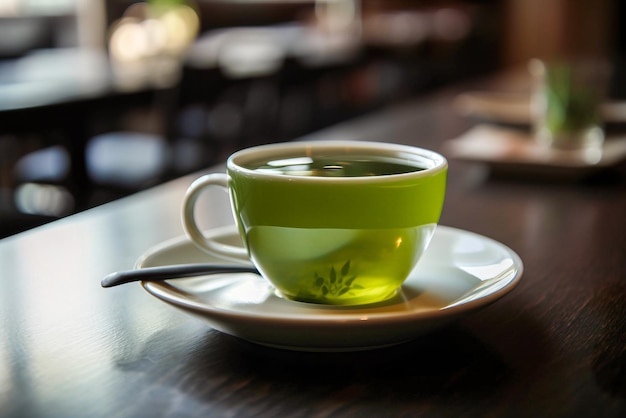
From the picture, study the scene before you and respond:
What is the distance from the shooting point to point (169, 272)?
1.47ft

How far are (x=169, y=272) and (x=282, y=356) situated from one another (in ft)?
0.31

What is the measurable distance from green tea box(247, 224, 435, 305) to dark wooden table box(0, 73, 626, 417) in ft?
0.16

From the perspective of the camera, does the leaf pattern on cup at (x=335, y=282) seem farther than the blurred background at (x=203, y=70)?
No

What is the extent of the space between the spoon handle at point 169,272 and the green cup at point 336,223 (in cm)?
2

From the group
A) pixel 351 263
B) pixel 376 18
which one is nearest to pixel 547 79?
pixel 351 263

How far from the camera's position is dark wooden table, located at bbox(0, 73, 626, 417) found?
0.35 m

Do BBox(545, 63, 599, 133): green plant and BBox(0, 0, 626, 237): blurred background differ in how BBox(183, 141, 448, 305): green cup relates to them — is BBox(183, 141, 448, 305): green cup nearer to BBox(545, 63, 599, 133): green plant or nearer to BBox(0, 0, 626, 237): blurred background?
BBox(545, 63, 599, 133): green plant

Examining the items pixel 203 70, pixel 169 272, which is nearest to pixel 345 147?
pixel 169 272

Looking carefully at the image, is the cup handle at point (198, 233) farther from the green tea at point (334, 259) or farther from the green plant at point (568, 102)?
the green plant at point (568, 102)

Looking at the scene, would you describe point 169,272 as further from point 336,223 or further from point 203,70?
point 203,70

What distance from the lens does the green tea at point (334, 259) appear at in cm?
43

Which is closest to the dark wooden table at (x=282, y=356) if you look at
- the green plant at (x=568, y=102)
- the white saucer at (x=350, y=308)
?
Answer: the white saucer at (x=350, y=308)

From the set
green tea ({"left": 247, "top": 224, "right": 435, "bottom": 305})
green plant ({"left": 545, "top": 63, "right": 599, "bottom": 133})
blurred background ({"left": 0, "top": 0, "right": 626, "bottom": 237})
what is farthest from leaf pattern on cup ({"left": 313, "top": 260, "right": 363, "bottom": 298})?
blurred background ({"left": 0, "top": 0, "right": 626, "bottom": 237})

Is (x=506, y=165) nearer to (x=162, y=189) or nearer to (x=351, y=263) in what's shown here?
(x=162, y=189)
